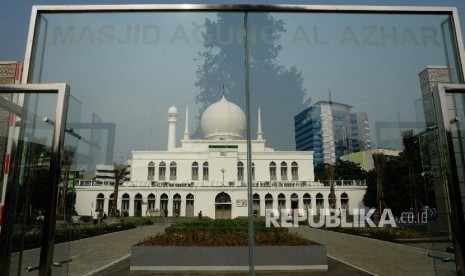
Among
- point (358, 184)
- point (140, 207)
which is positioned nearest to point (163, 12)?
point (358, 184)

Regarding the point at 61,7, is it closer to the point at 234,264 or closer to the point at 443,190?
the point at 443,190

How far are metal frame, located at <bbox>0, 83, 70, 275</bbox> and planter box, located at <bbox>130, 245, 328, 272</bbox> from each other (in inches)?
140

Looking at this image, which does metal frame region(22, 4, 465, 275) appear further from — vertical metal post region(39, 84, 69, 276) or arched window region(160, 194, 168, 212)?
arched window region(160, 194, 168, 212)

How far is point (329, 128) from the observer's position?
4832 mm

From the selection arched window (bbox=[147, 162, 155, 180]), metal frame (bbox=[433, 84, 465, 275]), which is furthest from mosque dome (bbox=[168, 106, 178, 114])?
metal frame (bbox=[433, 84, 465, 275])

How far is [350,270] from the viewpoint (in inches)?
254

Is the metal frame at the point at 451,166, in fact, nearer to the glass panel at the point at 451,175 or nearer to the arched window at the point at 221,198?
the glass panel at the point at 451,175

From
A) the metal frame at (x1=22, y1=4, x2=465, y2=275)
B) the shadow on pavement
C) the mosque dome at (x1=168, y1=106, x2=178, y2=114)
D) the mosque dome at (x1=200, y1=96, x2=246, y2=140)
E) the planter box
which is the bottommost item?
the shadow on pavement

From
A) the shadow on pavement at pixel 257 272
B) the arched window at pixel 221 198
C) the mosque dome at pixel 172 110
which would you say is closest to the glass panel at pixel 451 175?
the mosque dome at pixel 172 110

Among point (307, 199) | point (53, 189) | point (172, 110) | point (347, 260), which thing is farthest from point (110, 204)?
point (53, 189)

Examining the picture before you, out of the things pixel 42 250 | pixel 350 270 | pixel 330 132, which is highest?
pixel 330 132

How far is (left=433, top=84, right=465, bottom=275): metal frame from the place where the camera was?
274cm

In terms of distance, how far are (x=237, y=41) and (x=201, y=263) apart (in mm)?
4179

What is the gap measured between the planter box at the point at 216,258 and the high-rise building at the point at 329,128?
2.12 meters
